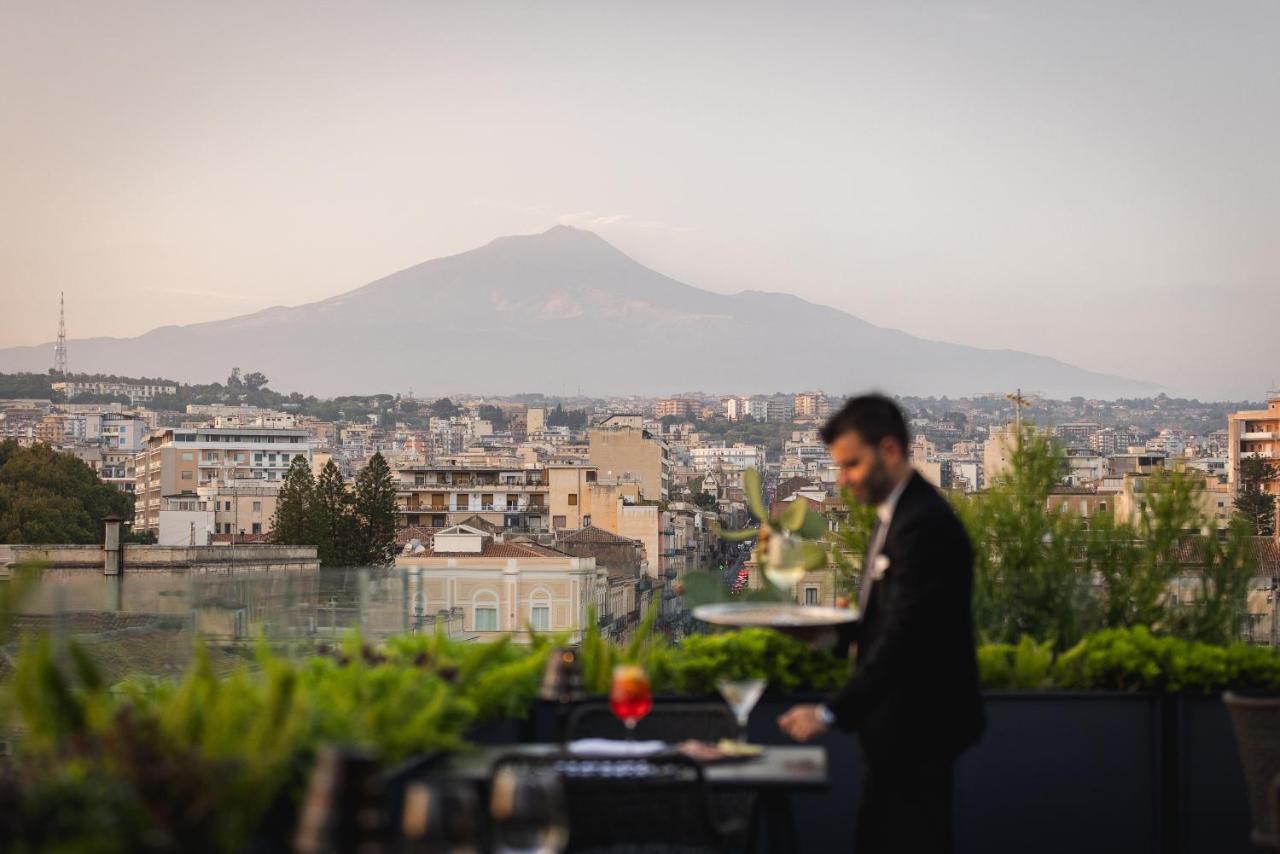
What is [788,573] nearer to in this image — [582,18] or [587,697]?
[587,697]

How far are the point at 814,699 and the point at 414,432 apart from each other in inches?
6190

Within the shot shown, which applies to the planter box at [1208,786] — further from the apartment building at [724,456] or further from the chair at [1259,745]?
the apartment building at [724,456]

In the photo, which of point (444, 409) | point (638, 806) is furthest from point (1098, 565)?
point (444, 409)

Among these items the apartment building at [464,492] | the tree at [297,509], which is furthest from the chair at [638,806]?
the apartment building at [464,492]

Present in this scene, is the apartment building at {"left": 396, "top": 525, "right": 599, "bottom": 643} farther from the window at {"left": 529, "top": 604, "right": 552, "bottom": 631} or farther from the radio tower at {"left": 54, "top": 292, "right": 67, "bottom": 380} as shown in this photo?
the radio tower at {"left": 54, "top": 292, "right": 67, "bottom": 380}

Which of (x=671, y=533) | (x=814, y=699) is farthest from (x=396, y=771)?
(x=671, y=533)

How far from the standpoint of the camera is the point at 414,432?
528 ft

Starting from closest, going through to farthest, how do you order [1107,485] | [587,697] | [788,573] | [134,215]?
[788,573], [587,697], [1107,485], [134,215]

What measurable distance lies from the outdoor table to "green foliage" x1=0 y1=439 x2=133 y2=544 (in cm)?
6038

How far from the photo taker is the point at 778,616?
155 inches

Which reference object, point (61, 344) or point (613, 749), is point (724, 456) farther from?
point (613, 749)

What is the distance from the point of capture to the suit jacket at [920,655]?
3588mm

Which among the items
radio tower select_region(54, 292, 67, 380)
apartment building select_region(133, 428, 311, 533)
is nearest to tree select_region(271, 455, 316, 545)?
A: apartment building select_region(133, 428, 311, 533)

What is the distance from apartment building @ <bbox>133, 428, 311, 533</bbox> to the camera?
387 ft
